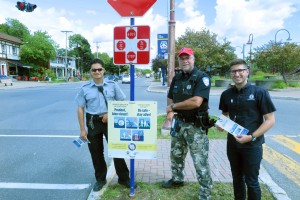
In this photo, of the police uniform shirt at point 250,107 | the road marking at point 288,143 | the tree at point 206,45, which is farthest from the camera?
the tree at point 206,45

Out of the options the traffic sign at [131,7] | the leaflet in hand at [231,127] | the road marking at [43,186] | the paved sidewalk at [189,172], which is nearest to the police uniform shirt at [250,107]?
the leaflet in hand at [231,127]

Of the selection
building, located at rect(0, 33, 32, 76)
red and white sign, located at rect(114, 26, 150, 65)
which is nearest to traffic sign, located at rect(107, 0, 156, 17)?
red and white sign, located at rect(114, 26, 150, 65)

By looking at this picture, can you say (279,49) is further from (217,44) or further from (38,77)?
(38,77)

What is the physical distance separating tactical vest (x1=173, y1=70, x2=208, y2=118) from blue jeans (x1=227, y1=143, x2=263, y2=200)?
59 cm

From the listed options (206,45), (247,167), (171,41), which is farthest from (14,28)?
(247,167)

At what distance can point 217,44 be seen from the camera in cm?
2831

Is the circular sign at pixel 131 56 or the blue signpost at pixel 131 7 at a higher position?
the blue signpost at pixel 131 7

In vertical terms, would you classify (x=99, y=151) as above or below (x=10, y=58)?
below

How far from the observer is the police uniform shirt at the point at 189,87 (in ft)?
9.86

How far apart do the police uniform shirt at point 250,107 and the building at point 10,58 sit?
167 feet

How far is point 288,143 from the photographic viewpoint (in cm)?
636

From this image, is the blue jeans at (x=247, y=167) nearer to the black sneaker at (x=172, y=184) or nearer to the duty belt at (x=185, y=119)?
the duty belt at (x=185, y=119)

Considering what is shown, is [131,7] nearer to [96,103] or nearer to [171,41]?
[96,103]

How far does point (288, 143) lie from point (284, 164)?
1.79 metres
